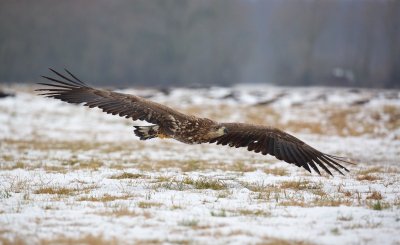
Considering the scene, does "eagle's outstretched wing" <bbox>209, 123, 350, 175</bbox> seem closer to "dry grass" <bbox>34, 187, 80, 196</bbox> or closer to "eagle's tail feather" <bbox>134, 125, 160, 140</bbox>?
"eagle's tail feather" <bbox>134, 125, 160, 140</bbox>

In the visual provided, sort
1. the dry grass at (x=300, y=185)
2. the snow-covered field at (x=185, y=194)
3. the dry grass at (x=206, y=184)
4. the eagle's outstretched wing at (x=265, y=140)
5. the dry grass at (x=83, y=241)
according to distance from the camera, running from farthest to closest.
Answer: the eagle's outstretched wing at (x=265, y=140), the dry grass at (x=300, y=185), the dry grass at (x=206, y=184), the snow-covered field at (x=185, y=194), the dry grass at (x=83, y=241)

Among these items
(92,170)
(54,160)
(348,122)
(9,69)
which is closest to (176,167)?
(92,170)

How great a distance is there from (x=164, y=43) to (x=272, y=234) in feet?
206

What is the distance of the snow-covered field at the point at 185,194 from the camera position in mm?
5336

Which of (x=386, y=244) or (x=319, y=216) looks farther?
(x=319, y=216)

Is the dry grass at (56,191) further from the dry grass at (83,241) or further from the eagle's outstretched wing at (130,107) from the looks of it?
the dry grass at (83,241)

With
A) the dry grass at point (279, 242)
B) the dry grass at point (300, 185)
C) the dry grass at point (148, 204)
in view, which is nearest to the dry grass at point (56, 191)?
the dry grass at point (148, 204)

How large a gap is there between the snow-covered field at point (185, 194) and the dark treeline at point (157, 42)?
4649 centimetres

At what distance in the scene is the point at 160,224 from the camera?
560 centimetres

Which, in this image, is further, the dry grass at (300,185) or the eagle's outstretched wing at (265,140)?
the eagle's outstretched wing at (265,140)

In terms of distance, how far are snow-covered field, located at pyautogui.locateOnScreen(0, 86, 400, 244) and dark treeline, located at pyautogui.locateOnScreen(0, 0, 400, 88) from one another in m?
46.5

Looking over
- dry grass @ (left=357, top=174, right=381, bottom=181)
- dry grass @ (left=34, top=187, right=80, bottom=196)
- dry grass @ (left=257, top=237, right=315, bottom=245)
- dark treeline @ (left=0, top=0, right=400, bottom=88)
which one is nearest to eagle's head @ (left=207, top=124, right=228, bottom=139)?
dry grass @ (left=34, top=187, right=80, bottom=196)

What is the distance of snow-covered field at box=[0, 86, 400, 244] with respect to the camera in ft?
17.5

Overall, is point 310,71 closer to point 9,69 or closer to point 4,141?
point 9,69
